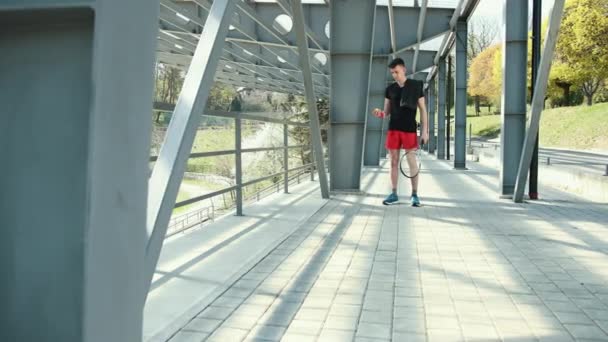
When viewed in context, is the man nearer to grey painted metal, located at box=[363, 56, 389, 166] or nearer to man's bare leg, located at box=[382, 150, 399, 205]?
man's bare leg, located at box=[382, 150, 399, 205]

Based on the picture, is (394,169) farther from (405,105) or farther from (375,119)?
(375,119)

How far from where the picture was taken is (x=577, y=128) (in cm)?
4269

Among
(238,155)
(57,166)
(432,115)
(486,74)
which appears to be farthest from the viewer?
(486,74)

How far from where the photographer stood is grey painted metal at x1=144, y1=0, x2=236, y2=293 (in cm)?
228

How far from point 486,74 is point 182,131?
2712 inches

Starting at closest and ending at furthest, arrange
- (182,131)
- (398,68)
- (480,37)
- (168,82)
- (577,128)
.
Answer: (182,131) < (398,68) < (168,82) < (577,128) < (480,37)

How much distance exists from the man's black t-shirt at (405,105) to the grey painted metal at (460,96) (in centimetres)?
988

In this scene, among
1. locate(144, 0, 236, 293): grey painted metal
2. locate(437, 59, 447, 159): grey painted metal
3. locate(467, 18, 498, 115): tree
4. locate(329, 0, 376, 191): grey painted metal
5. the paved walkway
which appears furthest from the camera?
locate(467, 18, 498, 115): tree

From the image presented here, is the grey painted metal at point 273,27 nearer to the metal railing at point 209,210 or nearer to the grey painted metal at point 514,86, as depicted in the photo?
the metal railing at point 209,210

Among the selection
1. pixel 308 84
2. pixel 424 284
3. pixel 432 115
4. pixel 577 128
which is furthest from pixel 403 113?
pixel 577 128

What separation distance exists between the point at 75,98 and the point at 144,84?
0.72 ft

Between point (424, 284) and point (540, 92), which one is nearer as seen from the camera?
point (424, 284)

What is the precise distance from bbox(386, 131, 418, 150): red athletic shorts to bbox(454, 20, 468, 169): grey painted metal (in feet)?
33.0

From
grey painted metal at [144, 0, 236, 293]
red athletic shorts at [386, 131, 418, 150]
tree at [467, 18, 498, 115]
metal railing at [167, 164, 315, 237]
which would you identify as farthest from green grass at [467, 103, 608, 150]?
grey painted metal at [144, 0, 236, 293]
